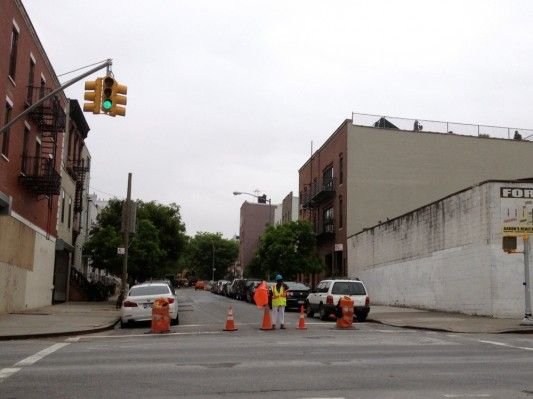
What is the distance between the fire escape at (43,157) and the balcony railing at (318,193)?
21.6m

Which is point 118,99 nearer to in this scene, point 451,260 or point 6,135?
point 6,135

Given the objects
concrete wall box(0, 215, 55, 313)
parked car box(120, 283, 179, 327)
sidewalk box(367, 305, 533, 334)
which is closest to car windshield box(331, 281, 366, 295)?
sidewalk box(367, 305, 533, 334)

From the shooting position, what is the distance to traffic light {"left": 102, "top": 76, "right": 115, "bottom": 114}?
50.2 feet

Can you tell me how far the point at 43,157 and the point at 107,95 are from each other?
45.9 ft

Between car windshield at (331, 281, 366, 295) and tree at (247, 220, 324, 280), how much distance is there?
1983 centimetres

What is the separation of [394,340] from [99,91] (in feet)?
30.3

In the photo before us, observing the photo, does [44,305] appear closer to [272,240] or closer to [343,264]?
[272,240]

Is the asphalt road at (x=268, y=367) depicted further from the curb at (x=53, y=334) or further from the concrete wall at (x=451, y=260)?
the concrete wall at (x=451, y=260)

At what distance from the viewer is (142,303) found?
21.7 m

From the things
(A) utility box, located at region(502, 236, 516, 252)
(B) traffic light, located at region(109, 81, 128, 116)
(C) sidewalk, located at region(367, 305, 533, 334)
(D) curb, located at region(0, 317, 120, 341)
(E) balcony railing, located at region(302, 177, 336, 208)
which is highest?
(E) balcony railing, located at region(302, 177, 336, 208)

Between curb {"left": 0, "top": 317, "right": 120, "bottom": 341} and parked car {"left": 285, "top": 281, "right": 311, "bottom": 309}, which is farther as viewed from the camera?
parked car {"left": 285, "top": 281, "right": 311, "bottom": 309}

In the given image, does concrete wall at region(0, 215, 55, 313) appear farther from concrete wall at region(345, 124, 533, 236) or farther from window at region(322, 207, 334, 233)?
window at region(322, 207, 334, 233)

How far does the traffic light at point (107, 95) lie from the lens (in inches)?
603

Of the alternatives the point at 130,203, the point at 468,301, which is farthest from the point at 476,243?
the point at 130,203
